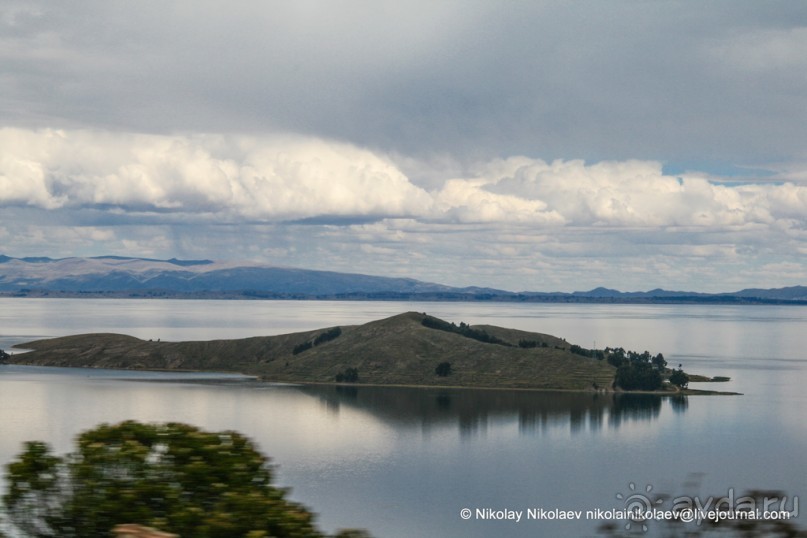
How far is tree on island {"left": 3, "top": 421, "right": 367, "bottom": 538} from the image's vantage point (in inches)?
822

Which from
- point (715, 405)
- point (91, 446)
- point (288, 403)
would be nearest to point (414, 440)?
point (288, 403)

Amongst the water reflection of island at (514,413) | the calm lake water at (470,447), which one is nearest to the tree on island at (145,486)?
the calm lake water at (470,447)

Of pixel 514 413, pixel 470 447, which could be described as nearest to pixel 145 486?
pixel 470 447

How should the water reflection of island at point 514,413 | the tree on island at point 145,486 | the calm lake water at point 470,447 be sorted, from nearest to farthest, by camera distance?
1. the tree on island at point 145,486
2. the calm lake water at point 470,447
3. the water reflection of island at point 514,413

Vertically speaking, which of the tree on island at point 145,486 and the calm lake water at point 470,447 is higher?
the tree on island at point 145,486

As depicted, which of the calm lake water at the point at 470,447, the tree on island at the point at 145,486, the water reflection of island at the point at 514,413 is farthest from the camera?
the water reflection of island at the point at 514,413

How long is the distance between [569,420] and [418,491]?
74247mm

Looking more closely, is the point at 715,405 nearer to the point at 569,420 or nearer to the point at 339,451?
the point at 569,420

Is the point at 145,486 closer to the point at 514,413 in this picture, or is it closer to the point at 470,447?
the point at 470,447

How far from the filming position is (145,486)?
2192 centimetres

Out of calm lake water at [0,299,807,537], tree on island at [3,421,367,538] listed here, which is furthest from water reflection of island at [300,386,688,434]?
tree on island at [3,421,367,538]

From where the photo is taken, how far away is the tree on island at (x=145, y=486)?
68.5 feet

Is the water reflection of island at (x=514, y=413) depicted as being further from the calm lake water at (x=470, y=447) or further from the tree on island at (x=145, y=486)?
the tree on island at (x=145, y=486)

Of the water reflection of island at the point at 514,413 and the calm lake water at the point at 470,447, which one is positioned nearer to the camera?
the calm lake water at the point at 470,447
